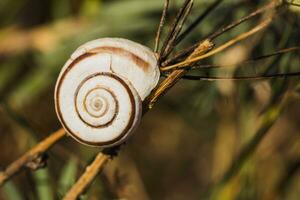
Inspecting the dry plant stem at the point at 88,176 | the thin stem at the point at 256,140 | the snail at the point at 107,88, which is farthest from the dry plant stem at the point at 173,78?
the thin stem at the point at 256,140

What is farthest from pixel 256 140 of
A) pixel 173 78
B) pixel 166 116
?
pixel 166 116

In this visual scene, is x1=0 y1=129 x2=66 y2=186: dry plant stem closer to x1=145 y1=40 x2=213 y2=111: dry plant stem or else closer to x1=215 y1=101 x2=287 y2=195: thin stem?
x1=145 y1=40 x2=213 y2=111: dry plant stem

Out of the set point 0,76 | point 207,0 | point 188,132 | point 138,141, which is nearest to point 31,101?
point 0,76

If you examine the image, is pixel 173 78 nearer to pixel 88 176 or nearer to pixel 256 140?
pixel 88 176

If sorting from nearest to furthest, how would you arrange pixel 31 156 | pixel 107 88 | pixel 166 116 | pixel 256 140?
pixel 107 88, pixel 31 156, pixel 256 140, pixel 166 116

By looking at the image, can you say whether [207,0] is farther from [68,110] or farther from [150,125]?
[150,125]

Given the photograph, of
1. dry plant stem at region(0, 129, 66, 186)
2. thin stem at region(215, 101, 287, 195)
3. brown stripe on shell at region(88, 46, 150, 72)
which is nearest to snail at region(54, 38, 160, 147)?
brown stripe on shell at region(88, 46, 150, 72)

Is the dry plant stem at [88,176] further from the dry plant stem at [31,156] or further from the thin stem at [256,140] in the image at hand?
the thin stem at [256,140]
